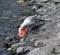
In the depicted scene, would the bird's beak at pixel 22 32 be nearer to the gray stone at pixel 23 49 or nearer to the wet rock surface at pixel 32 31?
the wet rock surface at pixel 32 31

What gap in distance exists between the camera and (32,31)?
42.5 feet

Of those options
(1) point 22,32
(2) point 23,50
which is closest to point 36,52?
(2) point 23,50

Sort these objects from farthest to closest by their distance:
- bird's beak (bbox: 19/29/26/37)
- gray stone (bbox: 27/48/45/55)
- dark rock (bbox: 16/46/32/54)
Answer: bird's beak (bbox: 19/29/26/37) → dark rock (bbox: 16/46/32/54) → gray stone (bbox: 27/48/45/55)

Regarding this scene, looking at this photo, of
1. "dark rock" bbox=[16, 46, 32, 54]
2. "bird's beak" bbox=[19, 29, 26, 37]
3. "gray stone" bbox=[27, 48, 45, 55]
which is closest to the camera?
"gray stone" bbox=[27, 48, 45, 55]

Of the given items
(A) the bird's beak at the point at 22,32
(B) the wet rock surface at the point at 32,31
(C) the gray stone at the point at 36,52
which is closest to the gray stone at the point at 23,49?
(B) the wet rock surface at the point at 32,31

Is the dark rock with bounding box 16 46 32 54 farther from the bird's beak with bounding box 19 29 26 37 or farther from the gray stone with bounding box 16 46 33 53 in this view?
the bird's beak with bounding box 19 29 26 37

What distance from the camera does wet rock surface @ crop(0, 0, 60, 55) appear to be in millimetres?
10859

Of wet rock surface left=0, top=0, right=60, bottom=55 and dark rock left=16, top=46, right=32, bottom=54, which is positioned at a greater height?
wet rock surface left=0, top=0, right=60, bottom=55

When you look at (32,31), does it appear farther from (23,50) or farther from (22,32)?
(23,50)

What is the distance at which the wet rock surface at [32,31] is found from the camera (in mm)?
10859

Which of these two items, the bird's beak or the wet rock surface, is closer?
the wet rock surface

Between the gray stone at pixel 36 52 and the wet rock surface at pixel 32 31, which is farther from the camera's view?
the wet rock surface at pixel 32 31

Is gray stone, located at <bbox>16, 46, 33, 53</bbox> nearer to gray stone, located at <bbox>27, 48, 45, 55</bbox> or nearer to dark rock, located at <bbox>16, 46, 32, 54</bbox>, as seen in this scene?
dark rock, located at <bbox>16, 46, 32, 54</bbox>

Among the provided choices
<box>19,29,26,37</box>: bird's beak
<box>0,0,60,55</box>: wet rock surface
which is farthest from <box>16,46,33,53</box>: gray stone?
<box>19,29,26,37</box>: bird's beak
